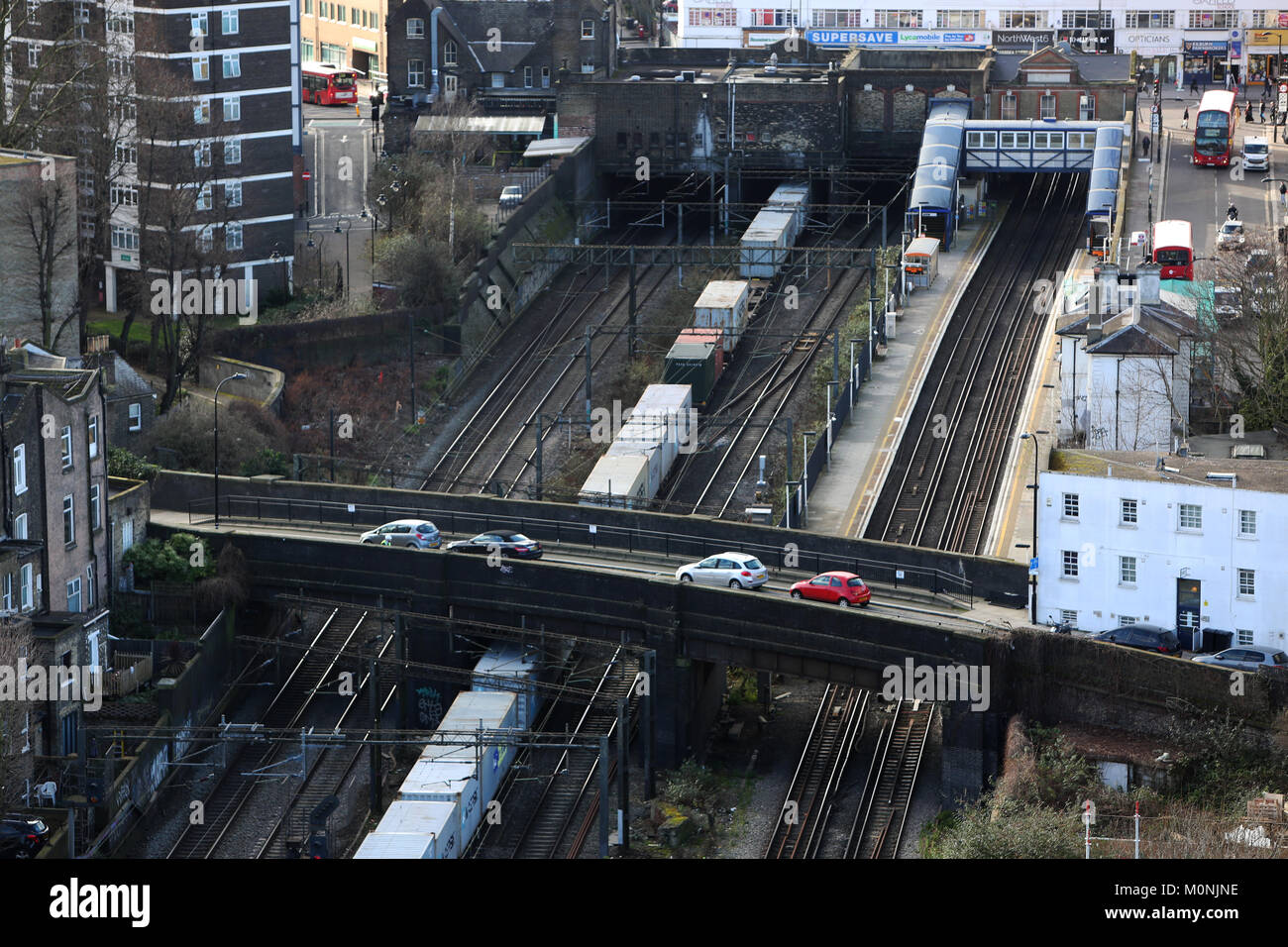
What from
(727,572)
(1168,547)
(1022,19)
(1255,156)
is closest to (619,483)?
(727,572)

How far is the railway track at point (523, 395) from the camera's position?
7256cm

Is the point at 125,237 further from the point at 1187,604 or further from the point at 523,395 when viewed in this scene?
the point at 1187,604

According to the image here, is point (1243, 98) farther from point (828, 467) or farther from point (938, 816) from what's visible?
point (938, 816)

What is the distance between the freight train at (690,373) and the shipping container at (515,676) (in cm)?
781

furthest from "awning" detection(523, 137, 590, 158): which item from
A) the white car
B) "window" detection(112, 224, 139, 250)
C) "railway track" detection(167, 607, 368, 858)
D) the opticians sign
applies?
the white car

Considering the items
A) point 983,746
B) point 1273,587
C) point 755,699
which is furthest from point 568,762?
point 1273,587

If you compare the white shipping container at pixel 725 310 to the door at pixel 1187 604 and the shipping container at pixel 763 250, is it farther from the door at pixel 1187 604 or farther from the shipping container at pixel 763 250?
the door at pixel 1187 604

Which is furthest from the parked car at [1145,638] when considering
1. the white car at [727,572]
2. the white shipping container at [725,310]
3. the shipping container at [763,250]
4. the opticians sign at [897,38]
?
the opticians sign at [897,38]

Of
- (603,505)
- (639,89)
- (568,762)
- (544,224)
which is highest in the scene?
(639,89)

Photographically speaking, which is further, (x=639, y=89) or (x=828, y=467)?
(x=639, y=89)

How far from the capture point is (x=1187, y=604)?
5041cm

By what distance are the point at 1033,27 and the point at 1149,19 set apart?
25.2ft
